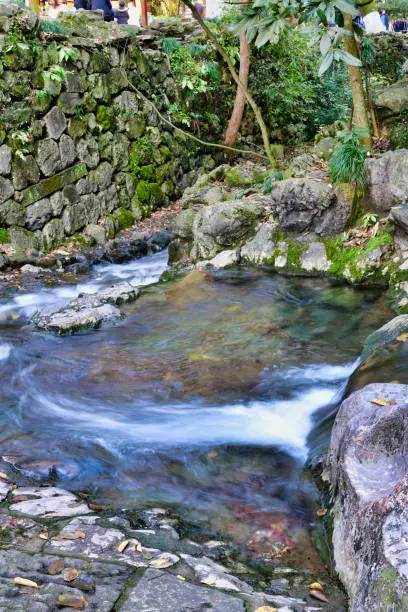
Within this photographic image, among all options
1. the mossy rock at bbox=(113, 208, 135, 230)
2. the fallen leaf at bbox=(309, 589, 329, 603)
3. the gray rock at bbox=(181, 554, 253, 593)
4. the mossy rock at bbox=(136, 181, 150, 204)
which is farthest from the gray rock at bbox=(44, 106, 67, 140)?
the fallen leaf at bbox=(309, 589, 329, 603)

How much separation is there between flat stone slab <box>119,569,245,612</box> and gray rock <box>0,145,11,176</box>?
8.54m

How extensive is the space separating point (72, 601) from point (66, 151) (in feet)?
31.3

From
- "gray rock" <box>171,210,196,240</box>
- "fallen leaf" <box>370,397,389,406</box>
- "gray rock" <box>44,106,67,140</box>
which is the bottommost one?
"fallen leaf" <box>370,397,389,406</box>

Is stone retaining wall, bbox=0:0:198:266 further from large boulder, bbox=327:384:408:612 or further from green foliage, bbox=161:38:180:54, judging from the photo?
large boulder, bbox=327:384:408:612

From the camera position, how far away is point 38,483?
4.01 meters

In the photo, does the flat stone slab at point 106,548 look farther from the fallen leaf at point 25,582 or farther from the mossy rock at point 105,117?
the mossy rock at point 105,117

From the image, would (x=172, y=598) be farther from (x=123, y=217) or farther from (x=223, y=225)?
(x=123, y=217)

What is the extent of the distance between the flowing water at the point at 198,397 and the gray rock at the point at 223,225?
1.19 meters

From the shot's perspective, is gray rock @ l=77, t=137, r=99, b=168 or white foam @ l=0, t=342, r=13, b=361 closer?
white foam @ l=0, t=342, r=13, b=361

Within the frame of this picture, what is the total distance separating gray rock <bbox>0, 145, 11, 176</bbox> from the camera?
31.8 ft

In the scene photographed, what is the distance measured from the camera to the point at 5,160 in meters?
9.72

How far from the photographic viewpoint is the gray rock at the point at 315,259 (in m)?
8.45

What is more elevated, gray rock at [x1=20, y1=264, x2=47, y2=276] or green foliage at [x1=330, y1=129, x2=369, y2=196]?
green foliage at [x1=330, y1=129, x2=369, y2=196]

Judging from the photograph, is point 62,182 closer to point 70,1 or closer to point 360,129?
point 360,129
